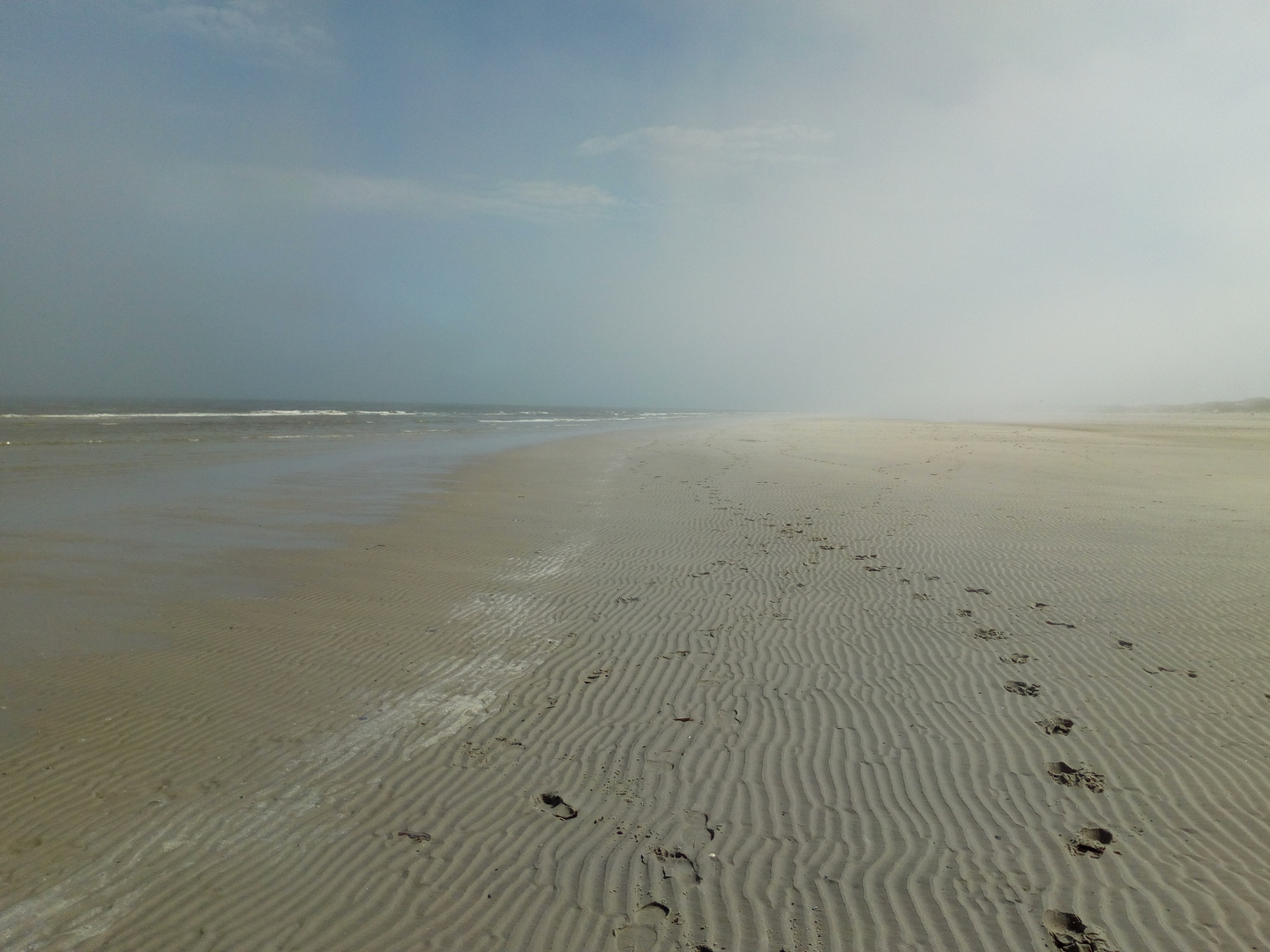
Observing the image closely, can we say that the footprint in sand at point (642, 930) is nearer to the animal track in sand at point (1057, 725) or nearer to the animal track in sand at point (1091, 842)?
the animal track in sand at point (1091, 842)

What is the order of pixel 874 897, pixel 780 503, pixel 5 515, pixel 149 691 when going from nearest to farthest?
pixel 874 897 → pixel 149 691 → pixel 5 515 → pixel 780 503

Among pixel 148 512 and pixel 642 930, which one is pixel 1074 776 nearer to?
pixel 642 930

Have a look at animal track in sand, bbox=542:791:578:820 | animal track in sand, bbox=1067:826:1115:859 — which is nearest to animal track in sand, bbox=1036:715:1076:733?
animal track in sand, bbox=1067:826:1115:859

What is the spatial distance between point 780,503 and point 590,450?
1695 cm

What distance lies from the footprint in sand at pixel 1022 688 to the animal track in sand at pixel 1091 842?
2050mm

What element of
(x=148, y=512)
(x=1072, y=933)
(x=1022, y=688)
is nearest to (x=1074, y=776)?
(x=1022, y=688)

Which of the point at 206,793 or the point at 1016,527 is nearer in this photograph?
the point at 206,793

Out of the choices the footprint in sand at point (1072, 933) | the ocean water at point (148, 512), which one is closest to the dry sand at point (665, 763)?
the footprint in sand at point (1072, 933)

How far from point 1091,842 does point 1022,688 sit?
2.34 meters

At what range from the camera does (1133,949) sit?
3410 mm

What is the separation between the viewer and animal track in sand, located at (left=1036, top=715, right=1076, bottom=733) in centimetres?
561

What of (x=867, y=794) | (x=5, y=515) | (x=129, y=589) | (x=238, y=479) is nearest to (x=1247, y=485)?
(x=867, y=794)

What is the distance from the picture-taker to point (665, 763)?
5145 millimetres

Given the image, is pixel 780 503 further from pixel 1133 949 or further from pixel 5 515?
pixel 5 515
